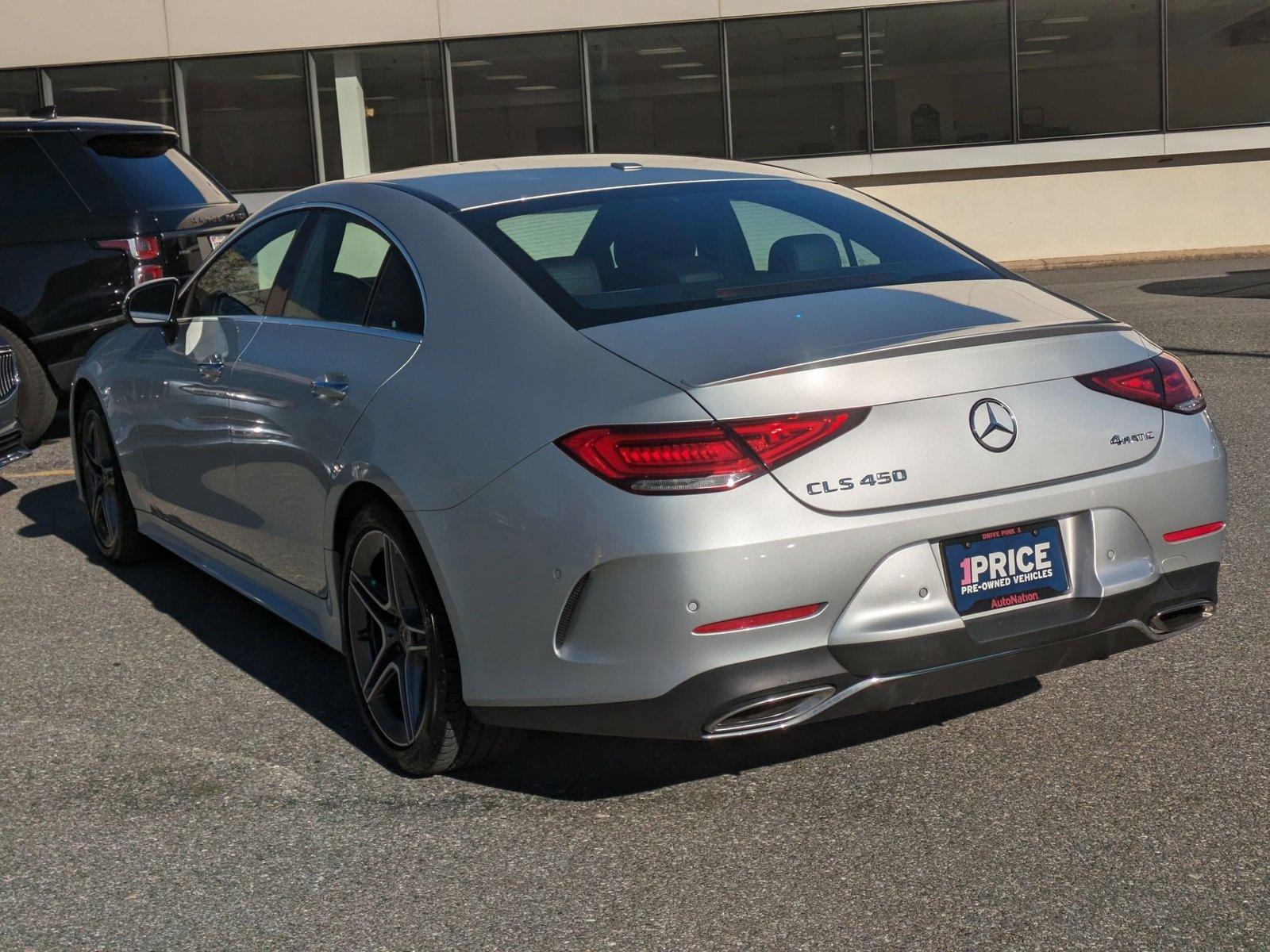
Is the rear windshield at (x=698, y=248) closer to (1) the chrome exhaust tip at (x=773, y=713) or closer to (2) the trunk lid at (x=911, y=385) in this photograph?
(2) the trunk lid at (x=911, y=385)

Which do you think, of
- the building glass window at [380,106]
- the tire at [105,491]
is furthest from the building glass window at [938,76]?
the tire at [105,491]

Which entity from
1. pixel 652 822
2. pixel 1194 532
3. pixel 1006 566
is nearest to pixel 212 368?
pixel 652 822

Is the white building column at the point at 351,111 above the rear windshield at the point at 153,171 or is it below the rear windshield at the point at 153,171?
above

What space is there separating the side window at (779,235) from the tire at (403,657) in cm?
122

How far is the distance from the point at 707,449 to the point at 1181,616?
1358 millimetres

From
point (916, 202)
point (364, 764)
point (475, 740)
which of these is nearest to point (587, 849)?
point (475, 740)

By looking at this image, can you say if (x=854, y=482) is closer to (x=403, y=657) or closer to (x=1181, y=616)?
(x=1181, y=616)

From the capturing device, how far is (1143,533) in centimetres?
362

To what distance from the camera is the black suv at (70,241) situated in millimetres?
9281

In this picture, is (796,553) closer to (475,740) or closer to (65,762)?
(475,740)

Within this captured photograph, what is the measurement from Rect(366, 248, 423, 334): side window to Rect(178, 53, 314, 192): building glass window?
52.2 ft

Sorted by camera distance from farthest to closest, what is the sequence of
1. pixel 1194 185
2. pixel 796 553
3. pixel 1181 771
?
pixel 1194 185, pixel 1181 771, pixel 796 553

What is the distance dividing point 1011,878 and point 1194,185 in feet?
56.5

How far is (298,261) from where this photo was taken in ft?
15.8
